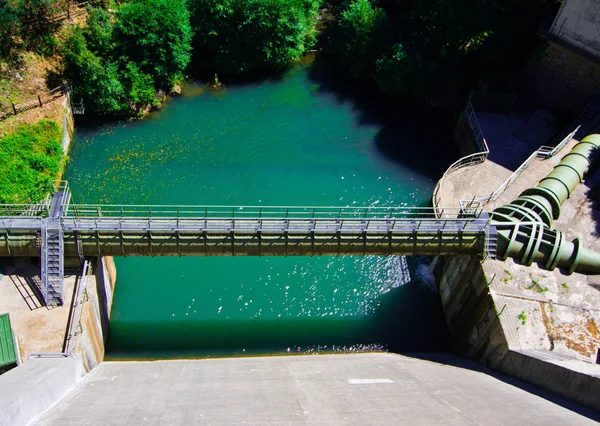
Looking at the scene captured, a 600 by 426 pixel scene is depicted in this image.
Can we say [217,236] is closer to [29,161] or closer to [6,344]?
[6,344]

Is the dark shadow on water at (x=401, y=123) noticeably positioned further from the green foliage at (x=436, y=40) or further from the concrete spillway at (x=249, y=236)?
the concrete spillway at (x=249, y=236)

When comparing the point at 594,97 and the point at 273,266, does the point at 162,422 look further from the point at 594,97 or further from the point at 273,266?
the point at 594,97

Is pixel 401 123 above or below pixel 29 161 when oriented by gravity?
above

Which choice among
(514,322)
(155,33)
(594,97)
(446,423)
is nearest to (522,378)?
(514,322)

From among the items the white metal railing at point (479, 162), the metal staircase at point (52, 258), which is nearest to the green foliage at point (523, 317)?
the white metal railing at point (479, 162)

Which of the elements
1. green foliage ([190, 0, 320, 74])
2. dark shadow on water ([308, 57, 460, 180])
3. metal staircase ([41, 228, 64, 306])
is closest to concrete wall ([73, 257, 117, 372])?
metal staircase ([41, 228, 64, 306])

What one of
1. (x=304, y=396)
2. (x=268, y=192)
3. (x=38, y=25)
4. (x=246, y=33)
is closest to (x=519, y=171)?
(x=268, y=192)
